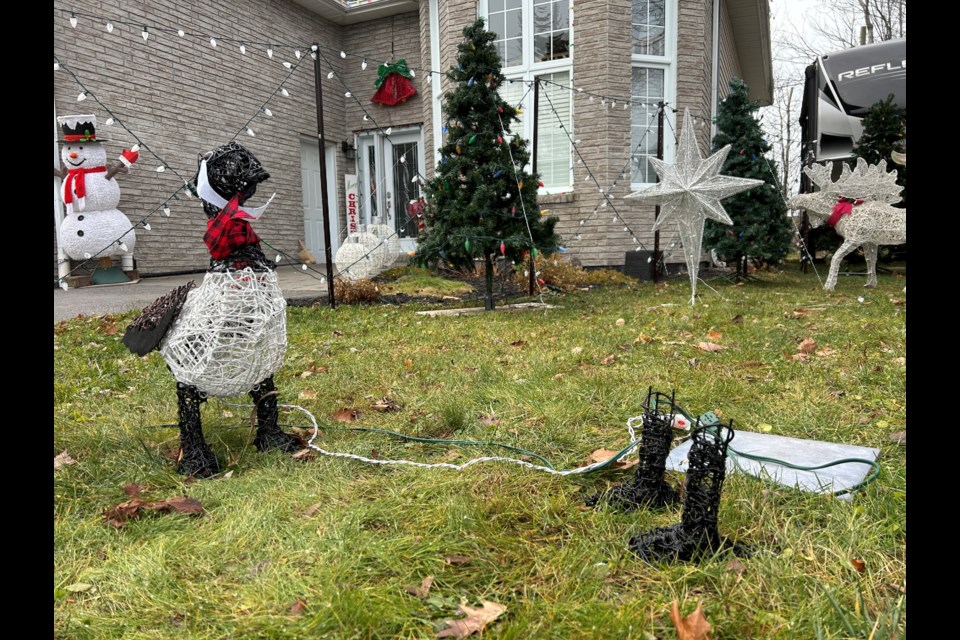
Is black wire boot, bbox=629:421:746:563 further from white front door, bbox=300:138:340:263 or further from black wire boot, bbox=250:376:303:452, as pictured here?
white front door, bbox=300:138:340:263

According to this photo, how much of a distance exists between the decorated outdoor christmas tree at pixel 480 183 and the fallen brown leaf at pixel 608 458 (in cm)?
400

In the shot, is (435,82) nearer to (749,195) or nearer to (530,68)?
(530,68)

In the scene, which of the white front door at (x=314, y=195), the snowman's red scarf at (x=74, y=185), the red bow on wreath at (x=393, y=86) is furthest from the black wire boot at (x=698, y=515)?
the white front door at (x=314, y=195)

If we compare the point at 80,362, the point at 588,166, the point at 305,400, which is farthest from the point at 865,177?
the point at 80,362

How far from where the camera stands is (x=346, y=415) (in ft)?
10.7

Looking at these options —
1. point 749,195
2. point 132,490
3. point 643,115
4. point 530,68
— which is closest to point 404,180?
point 530,68

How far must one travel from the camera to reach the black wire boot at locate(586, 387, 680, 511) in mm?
1977

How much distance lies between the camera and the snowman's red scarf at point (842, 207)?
25.4 ft

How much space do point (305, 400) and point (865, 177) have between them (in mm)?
7361

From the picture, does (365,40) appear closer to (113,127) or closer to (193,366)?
(113,127)

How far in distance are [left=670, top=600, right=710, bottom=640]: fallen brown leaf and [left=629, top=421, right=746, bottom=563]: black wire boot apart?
261 mm

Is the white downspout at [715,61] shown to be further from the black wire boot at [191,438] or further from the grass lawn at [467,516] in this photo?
the black wire boot at [191,438]

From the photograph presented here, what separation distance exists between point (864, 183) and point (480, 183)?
4.94m

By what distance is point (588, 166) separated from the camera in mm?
10734
